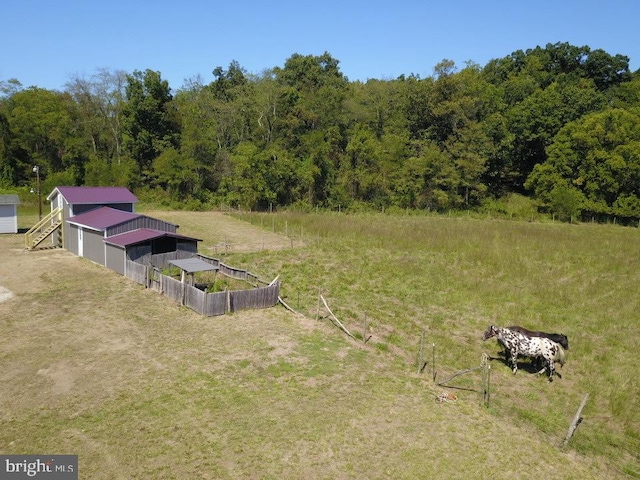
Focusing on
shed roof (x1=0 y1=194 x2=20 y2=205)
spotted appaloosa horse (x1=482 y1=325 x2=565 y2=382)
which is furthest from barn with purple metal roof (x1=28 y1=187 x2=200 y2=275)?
spotted appaloosa horse (x1=482 y1=325 x2=565 y2=382)

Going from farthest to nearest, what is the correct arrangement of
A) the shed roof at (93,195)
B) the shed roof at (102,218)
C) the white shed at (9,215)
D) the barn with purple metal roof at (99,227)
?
1. the white shed at (9,215)
2. the shed roof at (93,195)
3. the shed roof at (102,218)
4. the barn with purple metal roof at (99,227)

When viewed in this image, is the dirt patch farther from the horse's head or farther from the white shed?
the horse's head

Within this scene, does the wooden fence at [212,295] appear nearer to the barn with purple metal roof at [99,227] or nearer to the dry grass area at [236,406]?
the dry grass area at [236,406]

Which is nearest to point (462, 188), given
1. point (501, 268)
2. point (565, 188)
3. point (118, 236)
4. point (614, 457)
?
point (565, 188)

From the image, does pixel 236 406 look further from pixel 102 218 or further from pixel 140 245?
pixel 102 218

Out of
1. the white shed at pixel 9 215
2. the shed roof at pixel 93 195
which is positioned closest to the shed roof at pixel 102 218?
the shed roof at pixel 93 195

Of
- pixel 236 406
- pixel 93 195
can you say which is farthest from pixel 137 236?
pixel 236 406

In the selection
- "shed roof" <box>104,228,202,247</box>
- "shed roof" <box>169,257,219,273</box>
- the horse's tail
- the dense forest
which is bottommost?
the horse's tail
